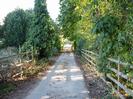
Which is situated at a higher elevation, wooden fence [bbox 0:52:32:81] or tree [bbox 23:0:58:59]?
tree [bbox 23:0:58:59]

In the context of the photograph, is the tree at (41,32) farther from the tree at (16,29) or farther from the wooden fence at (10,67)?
the tree at (16,29)

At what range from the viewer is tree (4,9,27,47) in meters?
41.3

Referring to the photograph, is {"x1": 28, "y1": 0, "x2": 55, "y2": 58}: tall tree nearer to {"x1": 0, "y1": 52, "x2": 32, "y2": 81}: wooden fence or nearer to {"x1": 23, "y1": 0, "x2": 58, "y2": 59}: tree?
{"x1": 23, "y1": 0, "x2": 58, "y2": 59}: tree

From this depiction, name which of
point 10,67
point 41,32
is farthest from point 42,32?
point 10,67

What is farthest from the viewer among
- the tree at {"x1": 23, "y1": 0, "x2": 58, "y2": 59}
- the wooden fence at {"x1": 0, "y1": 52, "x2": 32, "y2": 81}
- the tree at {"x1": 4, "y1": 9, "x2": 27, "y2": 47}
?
the tree at {"x1": 4, "y1": 9, "x2": 27, "y2": 47}

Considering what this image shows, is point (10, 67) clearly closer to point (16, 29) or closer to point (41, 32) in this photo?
point (41, 32)

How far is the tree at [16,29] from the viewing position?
41281mm

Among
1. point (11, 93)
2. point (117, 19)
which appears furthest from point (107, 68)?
point (11, 93)

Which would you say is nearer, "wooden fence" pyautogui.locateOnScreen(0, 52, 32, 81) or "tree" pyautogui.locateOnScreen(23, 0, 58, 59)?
"wooden fence" pyautogui.locateOnScreen(0, 52, 32, 81)

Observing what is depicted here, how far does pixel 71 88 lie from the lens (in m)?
12.1

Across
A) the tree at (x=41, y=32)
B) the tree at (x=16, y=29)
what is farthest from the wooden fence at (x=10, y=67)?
the tree at (x=16, y=29)

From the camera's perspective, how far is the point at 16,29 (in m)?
41.5

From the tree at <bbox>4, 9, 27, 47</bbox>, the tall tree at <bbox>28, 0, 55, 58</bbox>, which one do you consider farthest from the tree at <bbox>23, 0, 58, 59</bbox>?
the tree at <bbox>4, 9, 27, 47</bbox>

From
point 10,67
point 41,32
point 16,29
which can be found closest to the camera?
point 10,67
